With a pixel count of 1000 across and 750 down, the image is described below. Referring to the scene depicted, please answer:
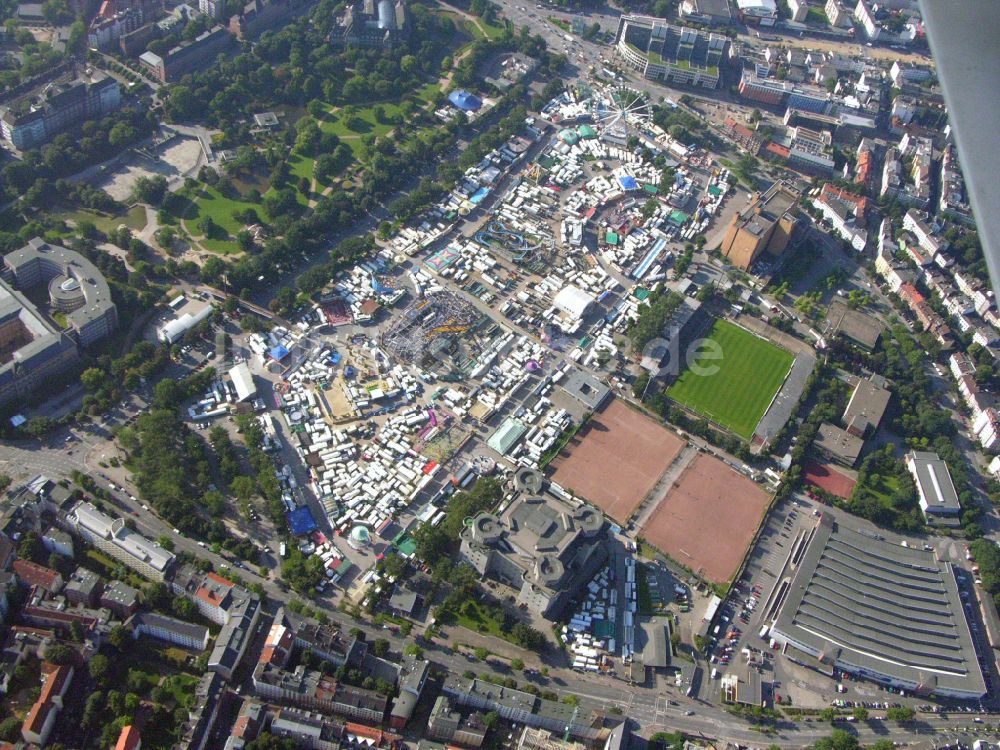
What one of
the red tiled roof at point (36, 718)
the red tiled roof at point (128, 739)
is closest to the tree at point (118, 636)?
the red tiled roof at point (36, 718)

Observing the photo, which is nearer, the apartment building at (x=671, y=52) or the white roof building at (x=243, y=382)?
the white roof building at (x=243, y=382)

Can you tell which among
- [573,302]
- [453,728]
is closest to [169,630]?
[453,728]

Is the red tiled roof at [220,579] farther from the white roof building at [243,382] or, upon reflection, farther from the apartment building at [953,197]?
the apartment building at [953,197]

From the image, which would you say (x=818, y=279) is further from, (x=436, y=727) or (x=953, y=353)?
(x=436, y=727)

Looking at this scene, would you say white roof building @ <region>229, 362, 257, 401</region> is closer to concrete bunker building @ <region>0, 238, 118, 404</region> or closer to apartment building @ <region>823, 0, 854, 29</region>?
concrete bunker building @ <region>0, 238, 118, 404</region>

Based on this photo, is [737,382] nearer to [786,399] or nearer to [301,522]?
[786,399]

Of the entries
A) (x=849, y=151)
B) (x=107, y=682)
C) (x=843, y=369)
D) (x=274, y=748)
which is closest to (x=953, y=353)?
(x=843, y=369)
